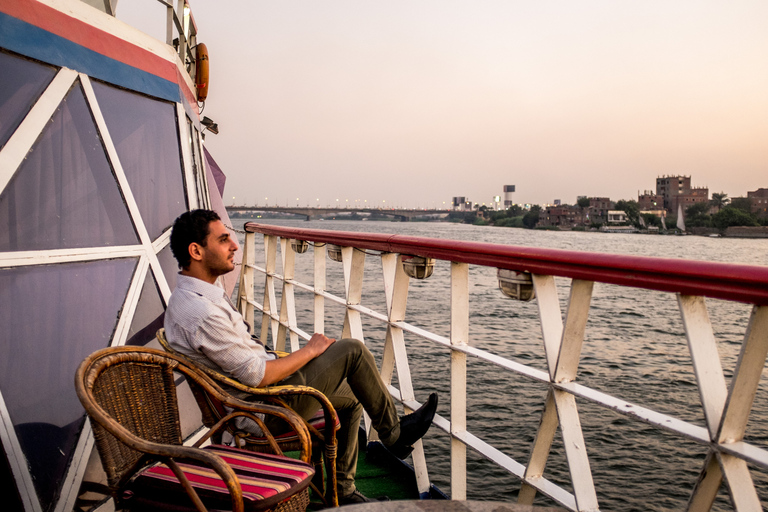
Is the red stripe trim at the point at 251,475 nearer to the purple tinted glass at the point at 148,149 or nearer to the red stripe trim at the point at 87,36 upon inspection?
the purple tinted glass at the point at 148,149

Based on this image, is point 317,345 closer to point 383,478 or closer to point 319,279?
point 383,478

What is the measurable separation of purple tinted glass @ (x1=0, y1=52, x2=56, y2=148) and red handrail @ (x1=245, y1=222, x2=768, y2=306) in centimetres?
167

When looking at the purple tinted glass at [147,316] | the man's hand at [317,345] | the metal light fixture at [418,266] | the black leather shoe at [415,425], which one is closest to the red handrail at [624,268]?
the metal light fixture at [418,266]

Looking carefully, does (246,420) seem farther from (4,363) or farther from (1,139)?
(1,139)

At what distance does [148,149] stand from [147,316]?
3.25ft

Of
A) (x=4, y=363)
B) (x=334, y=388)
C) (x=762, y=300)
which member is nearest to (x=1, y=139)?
(x=4, y=363)

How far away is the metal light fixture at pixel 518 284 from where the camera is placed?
1.86 meters

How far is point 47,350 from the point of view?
7.37 feet

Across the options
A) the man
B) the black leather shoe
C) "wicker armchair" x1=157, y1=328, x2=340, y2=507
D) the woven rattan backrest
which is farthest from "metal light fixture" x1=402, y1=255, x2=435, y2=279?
the woven rattan backrest

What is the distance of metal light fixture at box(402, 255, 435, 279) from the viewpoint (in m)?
2.41

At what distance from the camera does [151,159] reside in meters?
A: 3.21

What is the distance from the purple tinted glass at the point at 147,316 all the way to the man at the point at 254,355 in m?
0.75

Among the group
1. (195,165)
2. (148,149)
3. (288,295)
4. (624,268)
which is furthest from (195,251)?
(195,165)

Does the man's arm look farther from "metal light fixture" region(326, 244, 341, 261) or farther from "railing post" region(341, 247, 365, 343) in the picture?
"metal light fixture" region(326, 244, 341, 261)
